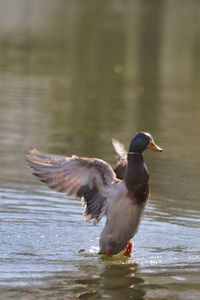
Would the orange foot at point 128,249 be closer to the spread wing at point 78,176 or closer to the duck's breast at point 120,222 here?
the duck's breast at point 120,222

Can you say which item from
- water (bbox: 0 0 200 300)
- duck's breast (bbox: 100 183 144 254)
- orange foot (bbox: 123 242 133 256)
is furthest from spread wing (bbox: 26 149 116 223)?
water (bbox: 0 0 200 300)

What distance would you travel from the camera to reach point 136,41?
125 ft

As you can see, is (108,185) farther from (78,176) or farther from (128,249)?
(128,249)

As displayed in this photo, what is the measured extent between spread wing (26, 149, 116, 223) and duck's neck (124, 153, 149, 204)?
0.61 ft

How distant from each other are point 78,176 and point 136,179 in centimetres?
Result: 55

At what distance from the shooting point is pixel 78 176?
9797 mm

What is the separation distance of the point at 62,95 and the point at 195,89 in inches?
183

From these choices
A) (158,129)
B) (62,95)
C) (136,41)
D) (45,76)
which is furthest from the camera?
(136,41)

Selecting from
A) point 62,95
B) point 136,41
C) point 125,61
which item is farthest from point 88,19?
point 62,95

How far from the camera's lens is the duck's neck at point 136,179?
9.70 m

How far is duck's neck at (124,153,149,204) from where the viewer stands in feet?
31.8

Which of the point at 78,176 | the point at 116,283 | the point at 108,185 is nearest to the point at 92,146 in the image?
the point at 108,185

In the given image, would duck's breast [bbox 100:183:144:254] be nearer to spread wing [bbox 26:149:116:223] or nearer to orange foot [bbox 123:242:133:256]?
orange foot [bbox 123:242:133:256]

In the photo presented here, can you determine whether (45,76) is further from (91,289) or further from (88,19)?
(88,19)
